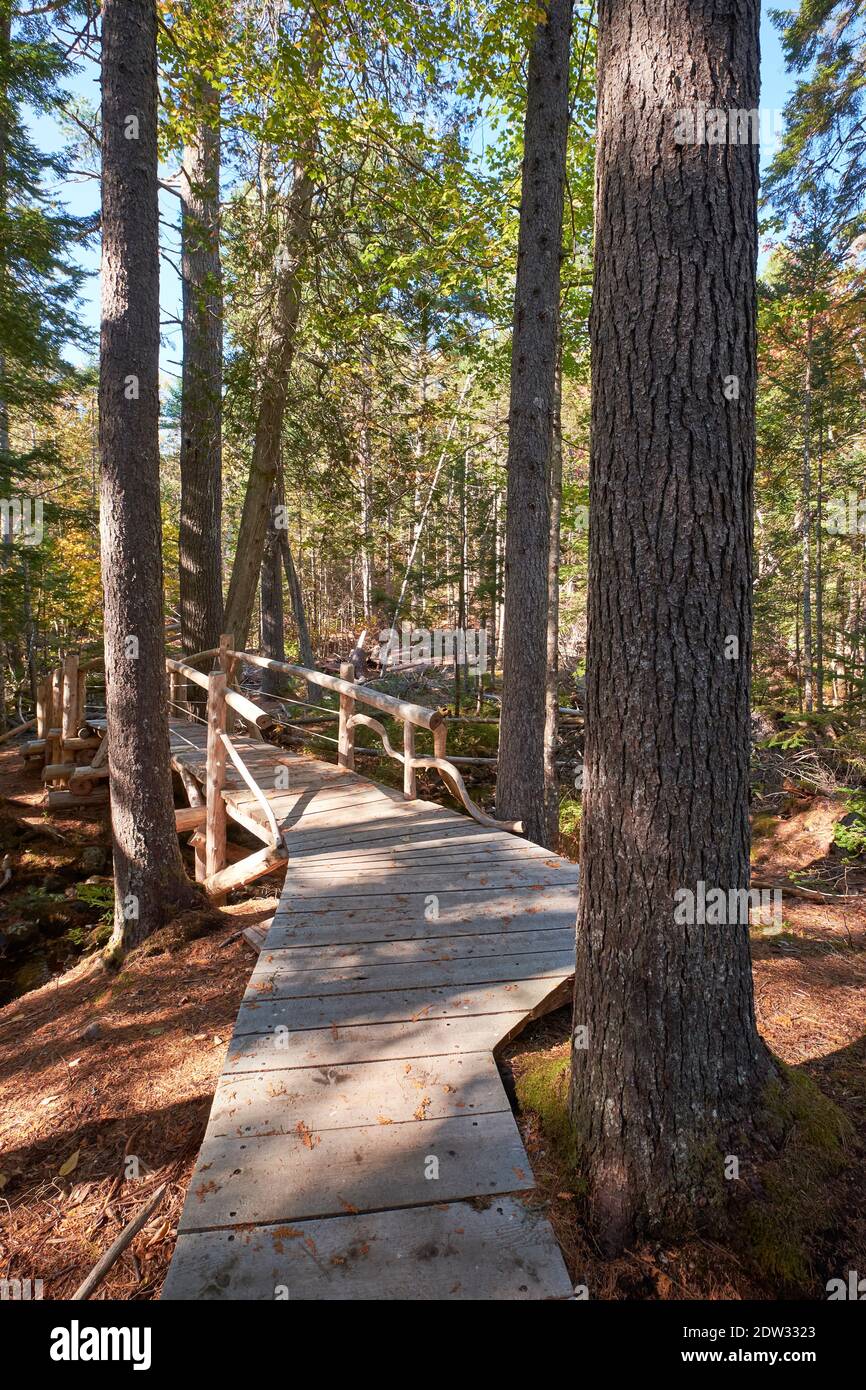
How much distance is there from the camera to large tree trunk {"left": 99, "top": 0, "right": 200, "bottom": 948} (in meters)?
4.63

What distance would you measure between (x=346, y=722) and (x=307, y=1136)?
16.6ft

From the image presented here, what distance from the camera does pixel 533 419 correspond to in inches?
241

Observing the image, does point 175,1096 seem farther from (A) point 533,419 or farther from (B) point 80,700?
(B) point 80,700

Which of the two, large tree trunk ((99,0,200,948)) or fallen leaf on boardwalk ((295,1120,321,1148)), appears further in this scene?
large tree trunk ((99,0,200,948))

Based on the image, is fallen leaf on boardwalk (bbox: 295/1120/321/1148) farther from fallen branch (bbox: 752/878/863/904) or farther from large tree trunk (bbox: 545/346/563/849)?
large tree trunk (bbox: 545/346/563/849)

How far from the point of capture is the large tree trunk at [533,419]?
19.7ft

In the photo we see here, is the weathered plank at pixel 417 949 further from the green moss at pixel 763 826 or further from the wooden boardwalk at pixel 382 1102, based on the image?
the green moss at pixel 763 826

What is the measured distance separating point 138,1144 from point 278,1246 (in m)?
1.36

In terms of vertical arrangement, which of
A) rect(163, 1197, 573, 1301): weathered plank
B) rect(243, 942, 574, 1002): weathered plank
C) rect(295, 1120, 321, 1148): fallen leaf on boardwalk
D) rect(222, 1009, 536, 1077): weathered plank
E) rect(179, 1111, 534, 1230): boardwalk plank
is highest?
rect(243, 942, 574, 1002): weathered plank

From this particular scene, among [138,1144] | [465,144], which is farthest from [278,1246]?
[465,144]

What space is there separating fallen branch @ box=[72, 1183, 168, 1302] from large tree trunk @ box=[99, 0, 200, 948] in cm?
276

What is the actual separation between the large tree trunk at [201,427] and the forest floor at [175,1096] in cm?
637

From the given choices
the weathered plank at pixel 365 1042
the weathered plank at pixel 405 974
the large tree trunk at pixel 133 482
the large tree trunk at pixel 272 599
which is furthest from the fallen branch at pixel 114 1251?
the large tree trunk at pixel 272 599

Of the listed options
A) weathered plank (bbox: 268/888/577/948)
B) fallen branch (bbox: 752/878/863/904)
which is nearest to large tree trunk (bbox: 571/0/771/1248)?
weathered plank (bbox: 268/888/577/948)
